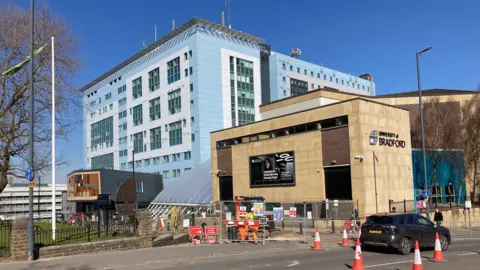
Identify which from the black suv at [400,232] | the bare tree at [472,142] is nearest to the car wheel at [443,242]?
→ the black suv at [400,232]

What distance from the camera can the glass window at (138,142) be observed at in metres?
82.4

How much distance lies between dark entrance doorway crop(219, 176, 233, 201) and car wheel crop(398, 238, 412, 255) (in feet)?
96.3

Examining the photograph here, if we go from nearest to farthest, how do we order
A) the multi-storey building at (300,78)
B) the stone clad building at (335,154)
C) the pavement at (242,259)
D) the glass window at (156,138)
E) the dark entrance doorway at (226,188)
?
the pavement at (242,259) → the stone clad building at (335,154) → the dark entrance doorway at (226,188) → the glass window at (156,138) → the multi-storey building at (300,78)

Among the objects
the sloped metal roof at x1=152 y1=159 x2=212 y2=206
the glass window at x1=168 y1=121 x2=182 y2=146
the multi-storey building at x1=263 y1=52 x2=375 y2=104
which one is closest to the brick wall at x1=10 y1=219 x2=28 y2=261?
the sloped metal roof at x1=152 y1=159 x2=212 y2=206

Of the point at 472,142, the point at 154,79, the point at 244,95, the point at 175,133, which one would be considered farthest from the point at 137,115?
the point at 472,142

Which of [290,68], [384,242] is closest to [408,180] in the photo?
[384,242]

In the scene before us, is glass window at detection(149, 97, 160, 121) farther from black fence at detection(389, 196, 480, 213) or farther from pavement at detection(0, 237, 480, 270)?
pavement at detection(0, 237, 480, 270)

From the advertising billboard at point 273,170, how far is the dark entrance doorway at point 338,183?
384 centimetres

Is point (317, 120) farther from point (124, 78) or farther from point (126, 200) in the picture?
point (124, 78)

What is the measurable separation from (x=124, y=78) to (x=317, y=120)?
62.1 metres

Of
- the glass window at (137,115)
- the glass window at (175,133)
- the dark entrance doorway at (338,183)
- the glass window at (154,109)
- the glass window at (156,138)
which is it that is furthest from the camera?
the glass window at (137,115)

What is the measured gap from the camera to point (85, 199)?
63469mm

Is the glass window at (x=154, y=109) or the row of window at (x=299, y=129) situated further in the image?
the glass window at (x=154, y=109)

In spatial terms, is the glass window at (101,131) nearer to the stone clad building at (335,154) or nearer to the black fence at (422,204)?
the stone clad building at (335,154)
